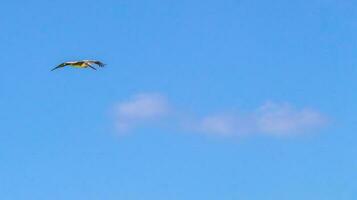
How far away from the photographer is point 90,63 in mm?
91375

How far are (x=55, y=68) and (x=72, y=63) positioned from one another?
6.29m

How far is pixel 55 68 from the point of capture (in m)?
88.2

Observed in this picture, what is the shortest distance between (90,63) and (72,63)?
423 cm

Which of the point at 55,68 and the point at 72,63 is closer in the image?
the point at 55,68

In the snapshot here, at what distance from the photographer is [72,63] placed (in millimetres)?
94312

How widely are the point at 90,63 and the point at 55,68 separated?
5.44 meters
